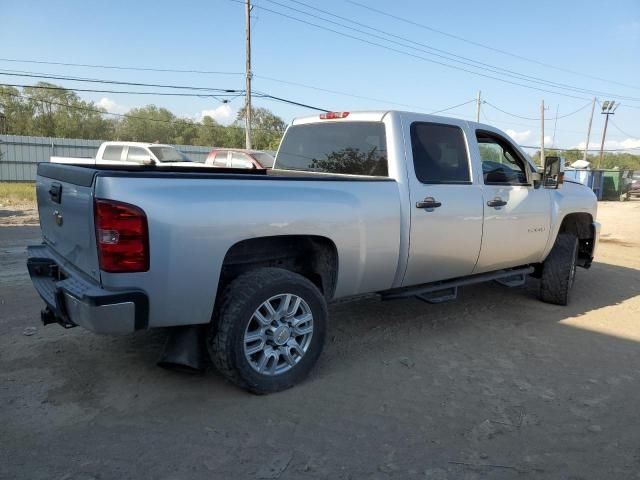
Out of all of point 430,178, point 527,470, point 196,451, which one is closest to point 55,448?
point 196,451

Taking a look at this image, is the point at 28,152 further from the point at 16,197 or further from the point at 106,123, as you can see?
the point at 106,123

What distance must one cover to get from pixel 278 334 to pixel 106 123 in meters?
53.5

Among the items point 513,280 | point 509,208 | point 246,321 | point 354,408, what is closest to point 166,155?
point 513,280

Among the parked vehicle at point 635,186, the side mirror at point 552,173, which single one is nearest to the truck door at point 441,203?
the side mirror at point 552,173

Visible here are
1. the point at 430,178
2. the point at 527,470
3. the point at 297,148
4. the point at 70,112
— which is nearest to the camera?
the point at 527,470

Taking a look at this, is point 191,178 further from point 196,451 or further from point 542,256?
point 542,256

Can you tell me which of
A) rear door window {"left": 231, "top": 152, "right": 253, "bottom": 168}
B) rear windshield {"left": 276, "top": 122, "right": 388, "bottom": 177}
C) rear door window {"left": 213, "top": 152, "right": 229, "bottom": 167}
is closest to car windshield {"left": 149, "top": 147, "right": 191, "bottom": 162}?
rear door window {"left": 213, "top": 152, "right": 229, "bottom": 167}

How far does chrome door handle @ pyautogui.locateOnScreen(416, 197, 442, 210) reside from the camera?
4004mm

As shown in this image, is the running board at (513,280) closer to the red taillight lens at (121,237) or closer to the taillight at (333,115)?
the taillight at (333,115)

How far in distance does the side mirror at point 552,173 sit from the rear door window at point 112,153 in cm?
1517

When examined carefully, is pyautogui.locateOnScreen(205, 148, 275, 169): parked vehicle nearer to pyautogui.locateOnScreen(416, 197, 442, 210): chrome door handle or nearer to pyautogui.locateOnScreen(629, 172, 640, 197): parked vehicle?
pyautogui.locateOnScreen(416, 197, 442, 210): chrome door handle

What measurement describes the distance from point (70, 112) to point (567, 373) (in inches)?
2022

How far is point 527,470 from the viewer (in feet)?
8.48

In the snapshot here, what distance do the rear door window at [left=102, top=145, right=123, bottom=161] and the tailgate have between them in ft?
47.5
